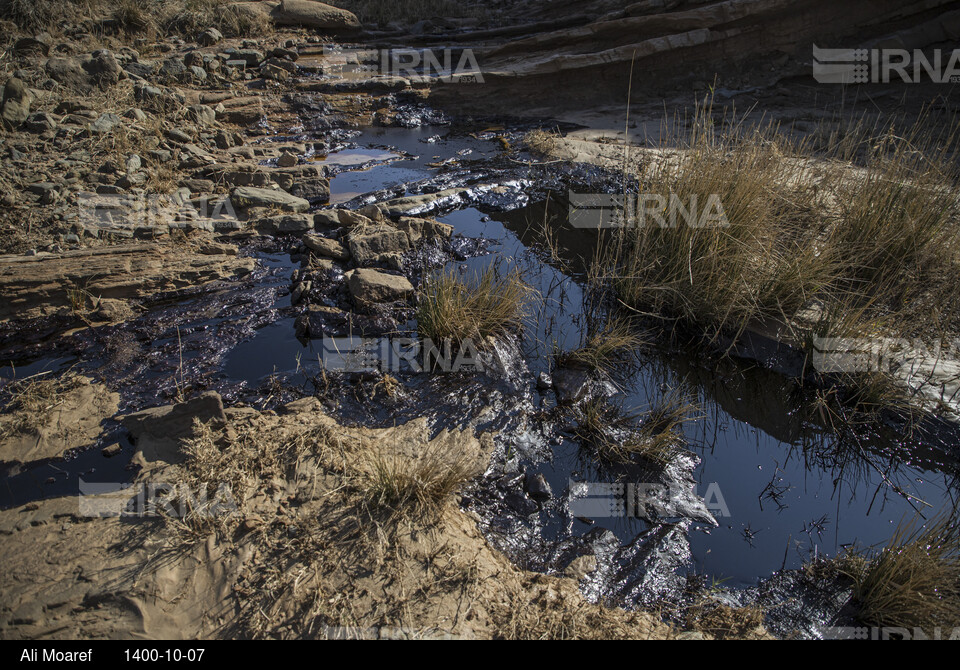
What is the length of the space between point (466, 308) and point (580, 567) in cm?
174

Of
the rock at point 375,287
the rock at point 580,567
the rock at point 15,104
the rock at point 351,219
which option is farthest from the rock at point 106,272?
the rock at point 580,567

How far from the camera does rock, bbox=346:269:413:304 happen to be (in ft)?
13.1

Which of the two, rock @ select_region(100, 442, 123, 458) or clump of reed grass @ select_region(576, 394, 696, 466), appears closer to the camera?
rock @ select_region(100, 442, 123, 458)

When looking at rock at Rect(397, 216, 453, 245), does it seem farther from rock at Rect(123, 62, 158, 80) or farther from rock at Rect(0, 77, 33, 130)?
rock at Rect(123, 62, 158, 80)

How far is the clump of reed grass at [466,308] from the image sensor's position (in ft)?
11.6

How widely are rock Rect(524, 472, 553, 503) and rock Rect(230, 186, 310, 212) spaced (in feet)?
11.9

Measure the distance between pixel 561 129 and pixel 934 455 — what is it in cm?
575

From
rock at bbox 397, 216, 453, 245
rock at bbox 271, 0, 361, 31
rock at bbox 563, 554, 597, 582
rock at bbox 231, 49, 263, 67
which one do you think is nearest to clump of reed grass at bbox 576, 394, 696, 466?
rock at bbox 563, 554, 597, 582

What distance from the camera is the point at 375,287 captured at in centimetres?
399

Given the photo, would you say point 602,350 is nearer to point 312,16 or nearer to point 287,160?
point 287,160

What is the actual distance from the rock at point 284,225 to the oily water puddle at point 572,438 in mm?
378

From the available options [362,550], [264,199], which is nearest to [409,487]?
[362,550]

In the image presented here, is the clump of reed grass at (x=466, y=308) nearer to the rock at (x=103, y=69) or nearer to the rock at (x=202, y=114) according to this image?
the rock at (x=202, y=114)
